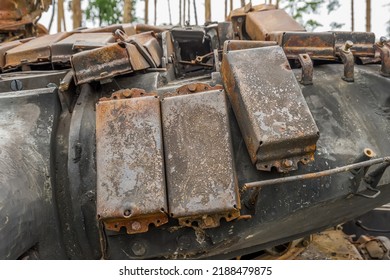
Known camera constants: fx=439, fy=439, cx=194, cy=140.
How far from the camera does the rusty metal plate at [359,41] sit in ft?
8.94

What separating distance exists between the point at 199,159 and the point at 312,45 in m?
1.15

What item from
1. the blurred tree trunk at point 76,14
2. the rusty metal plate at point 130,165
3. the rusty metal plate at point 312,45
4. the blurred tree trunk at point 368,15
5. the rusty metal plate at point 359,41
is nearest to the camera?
the rusty metal plate at point 130,165

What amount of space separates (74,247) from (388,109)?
188cm

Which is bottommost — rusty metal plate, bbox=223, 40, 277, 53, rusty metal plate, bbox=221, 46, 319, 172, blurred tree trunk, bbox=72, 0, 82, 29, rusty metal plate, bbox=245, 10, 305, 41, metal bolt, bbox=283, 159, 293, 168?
metal bolt, bbox=283, 159, 293, 168

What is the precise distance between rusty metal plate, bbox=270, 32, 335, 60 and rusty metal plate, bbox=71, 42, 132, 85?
1009 millimetres

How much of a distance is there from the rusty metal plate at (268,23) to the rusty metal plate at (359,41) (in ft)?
2.09

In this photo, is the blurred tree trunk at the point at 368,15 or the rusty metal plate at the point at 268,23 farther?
the blurred tree trunk at the point at 368,15

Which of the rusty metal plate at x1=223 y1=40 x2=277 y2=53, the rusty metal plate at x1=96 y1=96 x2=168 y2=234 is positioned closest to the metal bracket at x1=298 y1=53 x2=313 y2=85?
the rusty metal plate at x1=223 y1=40 x2=277 y2=53

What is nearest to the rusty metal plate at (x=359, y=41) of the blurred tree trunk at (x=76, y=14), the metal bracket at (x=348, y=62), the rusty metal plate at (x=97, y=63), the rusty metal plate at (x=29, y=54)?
the metal bracket at (x=348, y=62)

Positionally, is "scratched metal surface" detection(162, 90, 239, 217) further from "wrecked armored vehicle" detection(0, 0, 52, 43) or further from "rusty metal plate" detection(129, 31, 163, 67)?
"wrecked armored vehicle" detection(0, 0, 52, 43)

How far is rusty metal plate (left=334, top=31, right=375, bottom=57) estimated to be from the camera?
272cm

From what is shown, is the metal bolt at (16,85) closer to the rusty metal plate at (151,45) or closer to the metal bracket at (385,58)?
the rusty metal plate at (151,45)

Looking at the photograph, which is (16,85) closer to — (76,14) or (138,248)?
(138,248)
